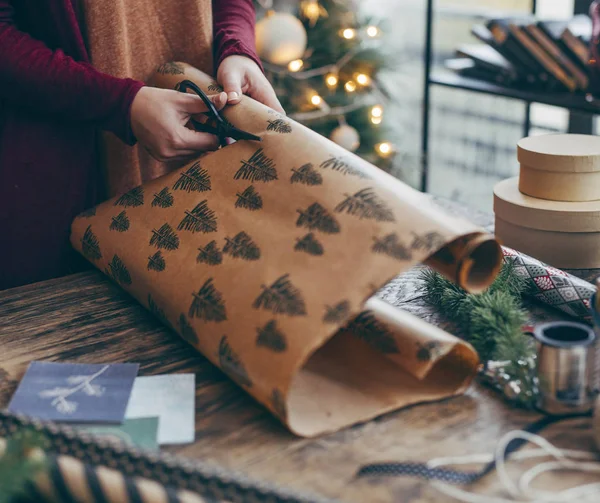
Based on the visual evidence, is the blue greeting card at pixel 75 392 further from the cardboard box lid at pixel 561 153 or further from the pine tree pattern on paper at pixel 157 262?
the cardboard box lid at pixel 561 153

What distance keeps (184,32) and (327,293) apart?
0.70 meters

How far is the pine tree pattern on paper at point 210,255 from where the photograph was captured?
0.84m

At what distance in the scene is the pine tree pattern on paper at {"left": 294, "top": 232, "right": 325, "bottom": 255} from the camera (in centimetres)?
75

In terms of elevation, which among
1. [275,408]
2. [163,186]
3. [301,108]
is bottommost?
[301,108]

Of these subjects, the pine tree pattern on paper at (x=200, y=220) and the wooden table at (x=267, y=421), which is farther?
the pine tree pattern on paper at (x=200, y=220)

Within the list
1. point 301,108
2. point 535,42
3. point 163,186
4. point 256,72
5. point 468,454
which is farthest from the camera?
point 301,108

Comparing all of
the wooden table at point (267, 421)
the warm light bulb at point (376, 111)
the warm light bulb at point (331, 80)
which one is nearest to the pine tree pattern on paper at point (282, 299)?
the wooden table at point (267, 421)

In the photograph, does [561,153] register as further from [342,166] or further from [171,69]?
[171,69]

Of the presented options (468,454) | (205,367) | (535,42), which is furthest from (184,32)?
(535,42)

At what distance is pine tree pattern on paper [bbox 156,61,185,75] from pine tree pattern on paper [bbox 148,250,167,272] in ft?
1.14

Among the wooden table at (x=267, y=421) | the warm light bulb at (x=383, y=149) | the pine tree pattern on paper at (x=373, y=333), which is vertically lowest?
the warm light bulb at (x=383, y=149)

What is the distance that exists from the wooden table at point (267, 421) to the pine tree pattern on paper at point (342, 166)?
0.76 feet

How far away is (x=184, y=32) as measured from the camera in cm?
123

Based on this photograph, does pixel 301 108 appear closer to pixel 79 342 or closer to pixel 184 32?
pixel 184 32
